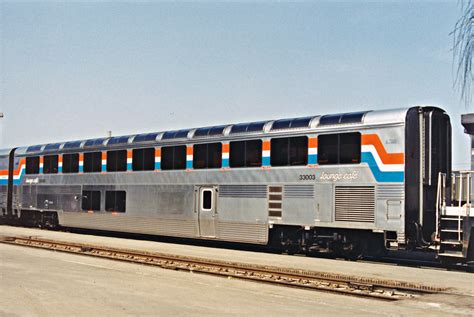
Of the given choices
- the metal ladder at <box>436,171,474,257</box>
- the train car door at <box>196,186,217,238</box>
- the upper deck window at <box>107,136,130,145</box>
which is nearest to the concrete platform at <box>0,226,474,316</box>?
the metal ladder at <box>436,171,474,257</box>

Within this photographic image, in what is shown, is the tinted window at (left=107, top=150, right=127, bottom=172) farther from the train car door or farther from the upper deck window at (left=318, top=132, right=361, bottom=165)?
the upper deck window at (left=318, top=132, right=361, bottom=165)

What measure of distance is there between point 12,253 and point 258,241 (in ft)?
25.1

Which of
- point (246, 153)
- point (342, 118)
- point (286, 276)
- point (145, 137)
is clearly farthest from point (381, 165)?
point (145, 137)

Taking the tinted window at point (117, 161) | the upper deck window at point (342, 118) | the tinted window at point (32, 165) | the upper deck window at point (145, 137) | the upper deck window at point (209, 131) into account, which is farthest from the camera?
the tinted window at point (32, 165)

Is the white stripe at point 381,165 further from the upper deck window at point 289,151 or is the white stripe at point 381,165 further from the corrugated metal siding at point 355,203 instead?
the upper deck window at point 289,151

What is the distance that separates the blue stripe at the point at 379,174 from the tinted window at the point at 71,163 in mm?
14324

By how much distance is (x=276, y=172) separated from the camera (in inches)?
716

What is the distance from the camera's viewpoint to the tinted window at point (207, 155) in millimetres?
19891

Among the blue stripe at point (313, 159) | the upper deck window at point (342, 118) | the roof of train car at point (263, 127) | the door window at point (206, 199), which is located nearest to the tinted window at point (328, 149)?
the blue stripe at point (313, 159)

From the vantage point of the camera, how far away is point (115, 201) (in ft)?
78.6

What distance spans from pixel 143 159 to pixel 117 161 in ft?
5.35

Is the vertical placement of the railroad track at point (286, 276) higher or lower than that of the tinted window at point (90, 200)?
lower

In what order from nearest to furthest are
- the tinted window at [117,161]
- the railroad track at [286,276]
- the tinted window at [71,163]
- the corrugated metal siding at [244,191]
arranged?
the railroad track at [286,276]
the corrugated metal siding at [244,191]
the tinted window at [117,161]
the tinted window at [71,163]

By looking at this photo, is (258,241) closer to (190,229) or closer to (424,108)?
(190,229)
